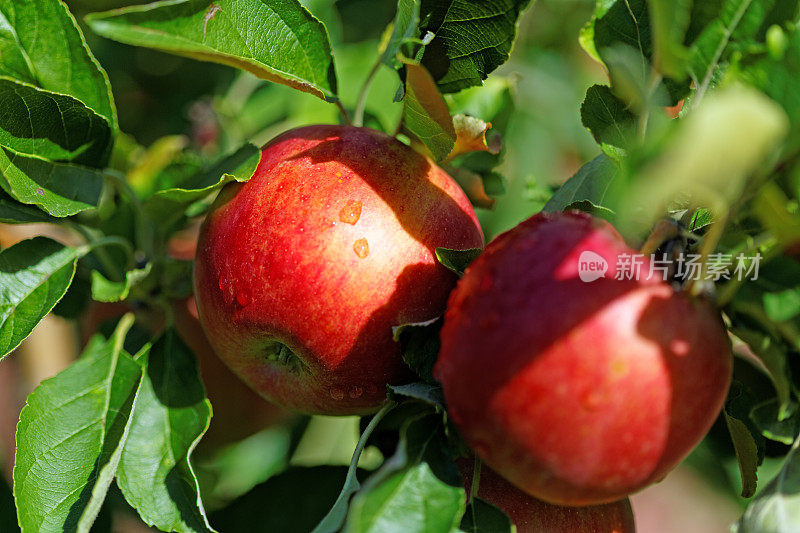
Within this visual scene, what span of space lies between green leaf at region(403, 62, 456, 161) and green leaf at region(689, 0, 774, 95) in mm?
282

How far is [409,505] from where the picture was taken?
74 centimetres

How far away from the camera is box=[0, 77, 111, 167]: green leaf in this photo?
95 centimetres

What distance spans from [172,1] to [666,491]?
3.61m

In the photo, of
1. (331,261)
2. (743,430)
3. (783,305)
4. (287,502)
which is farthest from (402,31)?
(287,502)

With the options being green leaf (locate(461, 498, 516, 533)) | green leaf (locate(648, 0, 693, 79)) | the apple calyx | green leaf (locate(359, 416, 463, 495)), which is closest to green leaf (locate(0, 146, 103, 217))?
the apple calyx

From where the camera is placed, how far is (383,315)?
0.86 meters

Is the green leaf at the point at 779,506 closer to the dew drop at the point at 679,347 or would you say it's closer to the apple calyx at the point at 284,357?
the dew drop at the point at 679,347

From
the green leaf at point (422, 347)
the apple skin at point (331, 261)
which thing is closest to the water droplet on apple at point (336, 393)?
the apple skin at point (331, 261)

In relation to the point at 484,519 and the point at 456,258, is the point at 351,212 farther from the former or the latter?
the point at 484,519

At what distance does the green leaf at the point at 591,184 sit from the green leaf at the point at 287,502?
2.04 ft

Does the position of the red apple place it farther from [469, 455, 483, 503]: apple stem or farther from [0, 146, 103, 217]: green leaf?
[469, 455, 483, 503]: apple stem

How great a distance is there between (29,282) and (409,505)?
0.64 metres

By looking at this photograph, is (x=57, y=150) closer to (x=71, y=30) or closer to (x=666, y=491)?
(x=71, y=30)

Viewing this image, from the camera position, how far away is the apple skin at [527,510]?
914 mm
